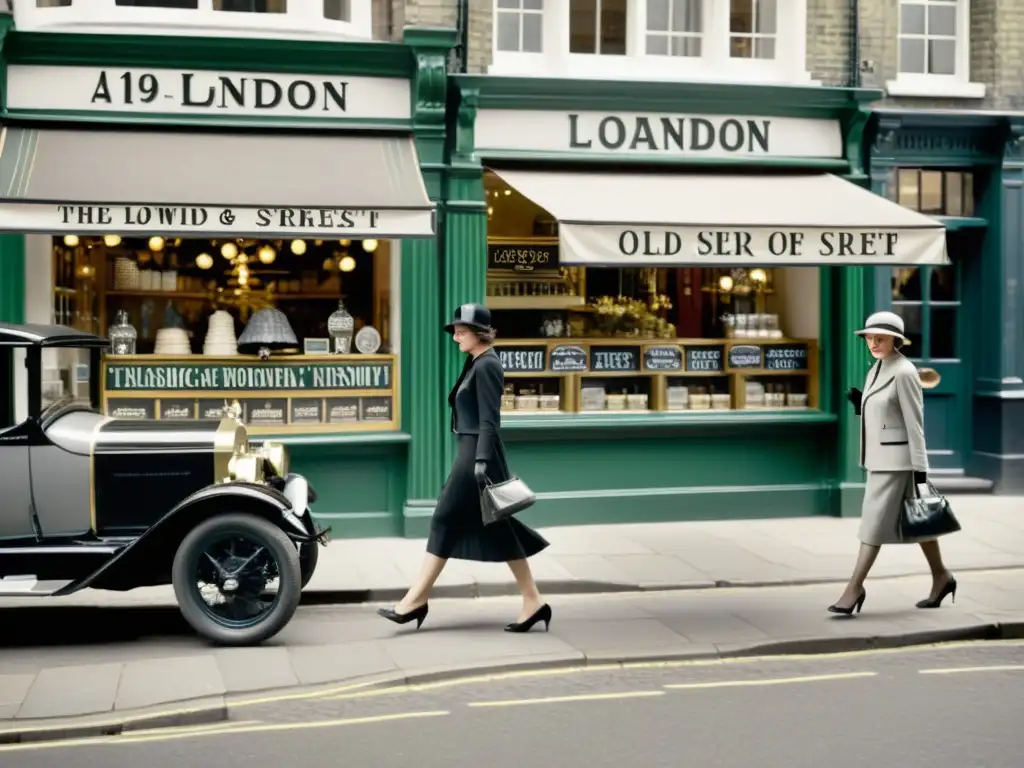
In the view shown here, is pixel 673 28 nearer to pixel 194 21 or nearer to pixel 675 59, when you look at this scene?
pixel 675 59

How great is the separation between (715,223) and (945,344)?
3.85 meters

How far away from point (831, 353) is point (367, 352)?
4.38 m

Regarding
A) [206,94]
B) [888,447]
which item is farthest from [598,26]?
[888,447]

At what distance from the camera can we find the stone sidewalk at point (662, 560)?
9.99 metres

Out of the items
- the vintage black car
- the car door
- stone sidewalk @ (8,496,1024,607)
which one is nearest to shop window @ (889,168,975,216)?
stone sidewalk @ (8,496,1024,607)

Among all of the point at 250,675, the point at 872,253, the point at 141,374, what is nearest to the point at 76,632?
the point at 250,675

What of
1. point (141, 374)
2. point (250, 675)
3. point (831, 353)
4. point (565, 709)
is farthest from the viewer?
point (831, 353)

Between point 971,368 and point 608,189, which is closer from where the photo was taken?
point 608,189

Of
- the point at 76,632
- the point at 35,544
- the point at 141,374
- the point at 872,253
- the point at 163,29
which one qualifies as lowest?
the point at 76,632

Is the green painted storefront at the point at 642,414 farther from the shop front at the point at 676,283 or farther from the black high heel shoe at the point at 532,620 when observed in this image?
the black high heel shoe at the point at 532,620

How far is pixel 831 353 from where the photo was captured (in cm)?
1343

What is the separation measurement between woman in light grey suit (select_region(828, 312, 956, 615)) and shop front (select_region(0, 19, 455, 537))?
3976 mm

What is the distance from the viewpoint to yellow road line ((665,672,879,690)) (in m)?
7.28

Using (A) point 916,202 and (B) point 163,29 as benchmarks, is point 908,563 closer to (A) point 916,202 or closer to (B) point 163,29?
(A) point 916,202
